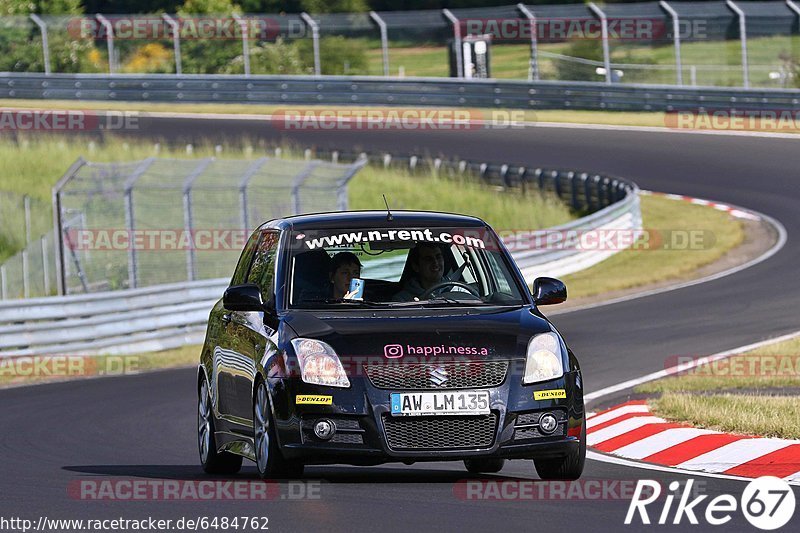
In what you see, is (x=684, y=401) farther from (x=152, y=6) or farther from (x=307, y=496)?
(x=152, y=6)

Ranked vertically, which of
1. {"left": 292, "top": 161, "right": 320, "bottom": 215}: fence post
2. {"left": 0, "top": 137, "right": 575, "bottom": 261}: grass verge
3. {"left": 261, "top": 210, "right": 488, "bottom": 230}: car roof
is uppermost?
{"left": 261, "top": 210, "right": 488, "bottom": 230}: car roof

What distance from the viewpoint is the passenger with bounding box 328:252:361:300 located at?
9102 millimetres

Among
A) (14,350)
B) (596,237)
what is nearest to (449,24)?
(596,237)

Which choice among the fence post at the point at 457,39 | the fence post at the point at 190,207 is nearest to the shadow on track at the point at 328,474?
the fence post at the point at 190,207

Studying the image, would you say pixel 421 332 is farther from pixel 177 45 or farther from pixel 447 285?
pixel 177 45

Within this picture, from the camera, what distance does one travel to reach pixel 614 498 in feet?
25.8

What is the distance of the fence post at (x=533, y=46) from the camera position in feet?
133

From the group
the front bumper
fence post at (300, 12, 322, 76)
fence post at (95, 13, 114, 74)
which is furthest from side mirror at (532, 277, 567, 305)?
fence post at (95, 13, 114, 74)

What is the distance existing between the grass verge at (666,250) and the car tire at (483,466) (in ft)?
42.2

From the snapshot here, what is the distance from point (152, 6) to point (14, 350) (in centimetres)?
5301

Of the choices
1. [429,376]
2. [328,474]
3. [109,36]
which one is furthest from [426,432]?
[109,36]

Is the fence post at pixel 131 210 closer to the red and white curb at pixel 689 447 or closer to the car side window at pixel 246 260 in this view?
the red and white curb at pixel 689 447

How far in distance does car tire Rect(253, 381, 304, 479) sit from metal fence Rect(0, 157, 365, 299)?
1009 cm

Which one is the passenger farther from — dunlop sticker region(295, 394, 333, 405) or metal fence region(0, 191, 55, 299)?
metal fence region(0, 191, 55, 299)
